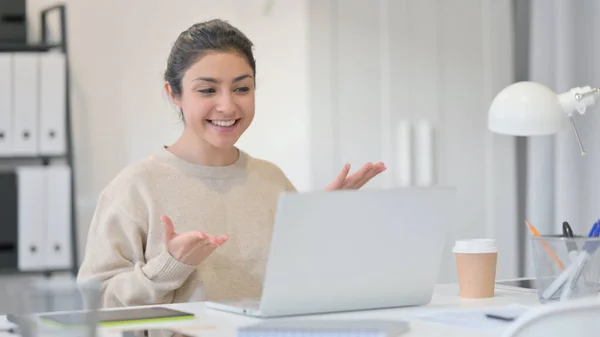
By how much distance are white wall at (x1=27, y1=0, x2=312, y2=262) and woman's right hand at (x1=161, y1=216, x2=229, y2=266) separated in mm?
1377

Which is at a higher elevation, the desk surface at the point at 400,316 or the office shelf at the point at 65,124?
the office shelf at the point at 65,124

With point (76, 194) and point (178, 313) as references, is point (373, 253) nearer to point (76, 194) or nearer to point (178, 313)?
point (178, 313)

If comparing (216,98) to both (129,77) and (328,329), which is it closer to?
(328,329)

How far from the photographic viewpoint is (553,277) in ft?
5.57

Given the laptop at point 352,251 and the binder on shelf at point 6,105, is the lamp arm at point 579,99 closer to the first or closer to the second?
the laptop at point 352,251

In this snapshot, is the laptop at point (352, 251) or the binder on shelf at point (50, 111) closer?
the laptop at point (352, 251)

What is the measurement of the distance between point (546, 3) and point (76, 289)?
8.59ft

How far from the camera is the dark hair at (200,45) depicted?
86.9 inches

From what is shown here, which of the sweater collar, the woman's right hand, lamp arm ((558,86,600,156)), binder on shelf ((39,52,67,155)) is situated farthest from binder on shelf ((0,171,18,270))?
lamp arm ((558,86,600,156))

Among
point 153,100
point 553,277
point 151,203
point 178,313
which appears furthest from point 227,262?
point 153,100

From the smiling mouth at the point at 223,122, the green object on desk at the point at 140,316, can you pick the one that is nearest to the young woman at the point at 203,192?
the smiling mouth at the point at 223,122

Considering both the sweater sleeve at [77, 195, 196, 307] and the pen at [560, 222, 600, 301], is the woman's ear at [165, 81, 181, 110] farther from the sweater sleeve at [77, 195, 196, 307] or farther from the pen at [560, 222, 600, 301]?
the pen at [560, 222, 600, 301]

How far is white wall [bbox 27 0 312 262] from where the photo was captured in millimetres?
3281

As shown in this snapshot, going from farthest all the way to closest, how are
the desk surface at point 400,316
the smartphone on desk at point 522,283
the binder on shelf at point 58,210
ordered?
the binder on shelf at point 58,210 < the smartphone on desk at point 522,283 < the desk surface at point 400,316
